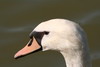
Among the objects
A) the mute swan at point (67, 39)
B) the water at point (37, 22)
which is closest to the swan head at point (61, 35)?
the mute swan at point (67, 39)

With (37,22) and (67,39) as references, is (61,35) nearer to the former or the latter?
(67,39)

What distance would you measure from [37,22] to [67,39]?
2603 millimetres

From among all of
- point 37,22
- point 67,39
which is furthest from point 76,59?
point 37,22

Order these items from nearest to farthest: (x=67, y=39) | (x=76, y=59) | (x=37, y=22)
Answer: (x=67, y=39) → (x=76, y=59) → (x=37, y=22)

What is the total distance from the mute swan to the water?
1.75 m

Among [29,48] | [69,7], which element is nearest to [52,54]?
[69,7]

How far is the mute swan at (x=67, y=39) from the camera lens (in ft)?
15.0

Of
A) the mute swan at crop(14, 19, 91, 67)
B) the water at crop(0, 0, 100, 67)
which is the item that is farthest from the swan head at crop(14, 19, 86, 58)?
the water at crop(0, 0, 100, 67)

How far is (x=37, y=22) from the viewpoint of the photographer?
7.18 m

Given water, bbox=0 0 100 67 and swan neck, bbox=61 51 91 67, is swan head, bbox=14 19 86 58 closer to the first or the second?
swan neck, bbox=61 51 91 67

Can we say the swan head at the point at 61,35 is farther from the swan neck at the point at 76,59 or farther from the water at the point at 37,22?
the water at the point at 37,22

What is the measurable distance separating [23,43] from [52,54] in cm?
51

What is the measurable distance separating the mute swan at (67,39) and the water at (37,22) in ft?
5.75

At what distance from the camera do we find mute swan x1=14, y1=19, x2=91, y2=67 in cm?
459
